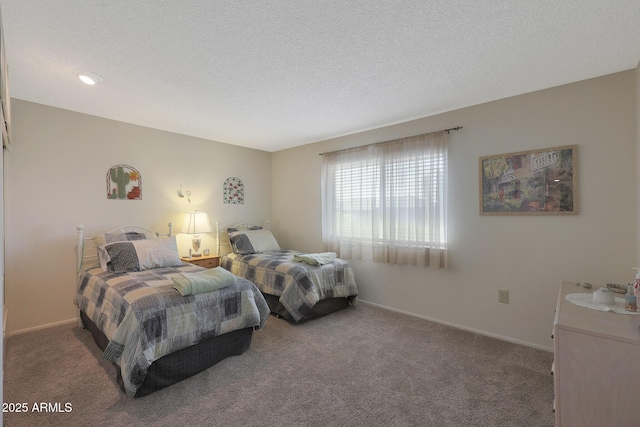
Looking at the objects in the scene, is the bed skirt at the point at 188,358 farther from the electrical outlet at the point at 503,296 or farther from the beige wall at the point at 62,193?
the electrical outlet at the point at 503,296

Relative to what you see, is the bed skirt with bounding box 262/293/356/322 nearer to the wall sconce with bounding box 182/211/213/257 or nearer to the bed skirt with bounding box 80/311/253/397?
the bed skirt with bounding box 80/311/253/397

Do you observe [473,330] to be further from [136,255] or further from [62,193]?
[62,193]

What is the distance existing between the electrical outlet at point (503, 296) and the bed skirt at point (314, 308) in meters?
1.75

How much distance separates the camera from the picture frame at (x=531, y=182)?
2521mm

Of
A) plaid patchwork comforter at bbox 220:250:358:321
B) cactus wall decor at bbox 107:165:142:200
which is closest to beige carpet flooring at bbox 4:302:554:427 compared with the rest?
plaid patchwork comforter at bbox 220:250:358:321

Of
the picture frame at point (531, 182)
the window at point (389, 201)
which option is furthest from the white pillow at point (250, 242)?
the picture frame at point (531, 182)

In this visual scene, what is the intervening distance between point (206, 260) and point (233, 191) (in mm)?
1251

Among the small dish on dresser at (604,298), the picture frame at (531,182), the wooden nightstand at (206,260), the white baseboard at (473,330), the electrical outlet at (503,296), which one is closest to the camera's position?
the small dish on dresser at (604,298)

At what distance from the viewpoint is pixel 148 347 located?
6.37 feet

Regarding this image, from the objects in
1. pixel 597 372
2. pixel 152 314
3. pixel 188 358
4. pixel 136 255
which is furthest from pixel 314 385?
pixel 136 255

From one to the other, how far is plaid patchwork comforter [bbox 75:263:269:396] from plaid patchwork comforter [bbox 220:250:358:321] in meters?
0.60

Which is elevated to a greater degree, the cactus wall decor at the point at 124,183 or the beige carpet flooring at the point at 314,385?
the cactus wall decor at the point at 124,183

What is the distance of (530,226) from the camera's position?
2729mm

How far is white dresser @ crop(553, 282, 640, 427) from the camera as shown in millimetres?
1350
